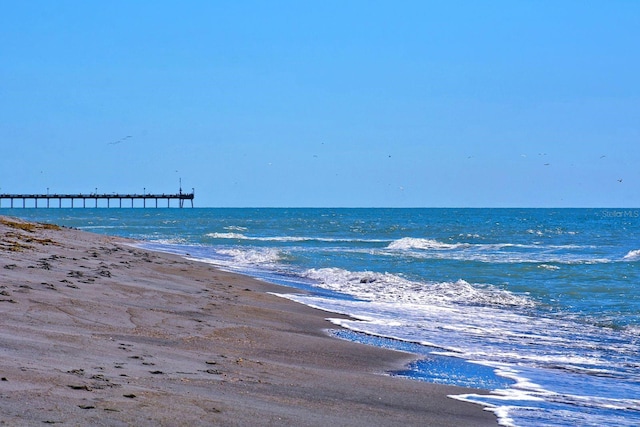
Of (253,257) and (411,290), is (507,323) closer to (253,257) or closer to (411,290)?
(411,290)

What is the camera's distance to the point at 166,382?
687 cm

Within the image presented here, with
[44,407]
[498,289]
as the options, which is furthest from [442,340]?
[498,289]

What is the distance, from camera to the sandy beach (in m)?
5.88

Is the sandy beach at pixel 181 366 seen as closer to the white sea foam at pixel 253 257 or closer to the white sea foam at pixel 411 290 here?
the white sea foam at pixel 411 290

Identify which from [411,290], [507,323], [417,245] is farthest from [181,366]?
[417,245]

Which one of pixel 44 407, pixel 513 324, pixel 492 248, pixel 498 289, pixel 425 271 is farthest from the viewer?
pixel 492 248

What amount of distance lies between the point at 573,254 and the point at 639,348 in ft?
86.4

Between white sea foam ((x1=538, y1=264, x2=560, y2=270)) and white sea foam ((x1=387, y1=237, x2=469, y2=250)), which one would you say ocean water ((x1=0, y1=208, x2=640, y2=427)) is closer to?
white sea foam ((x1=538, y1=264, x2=560, y2=270))

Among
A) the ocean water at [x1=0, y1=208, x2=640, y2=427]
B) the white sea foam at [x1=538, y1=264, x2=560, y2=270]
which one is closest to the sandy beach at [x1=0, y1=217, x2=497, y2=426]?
the ocean water at [x1=0, y1=208, x2=640, y2=427]

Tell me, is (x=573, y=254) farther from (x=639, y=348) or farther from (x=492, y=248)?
(x=639, y=348)

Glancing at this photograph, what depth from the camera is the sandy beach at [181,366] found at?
231 inches

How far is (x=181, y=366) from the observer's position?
7750 millimetres

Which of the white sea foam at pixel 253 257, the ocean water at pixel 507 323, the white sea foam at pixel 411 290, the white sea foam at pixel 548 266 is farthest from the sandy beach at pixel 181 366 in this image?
the white sea foam at pixel 548 266

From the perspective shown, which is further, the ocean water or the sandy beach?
the ocean water
